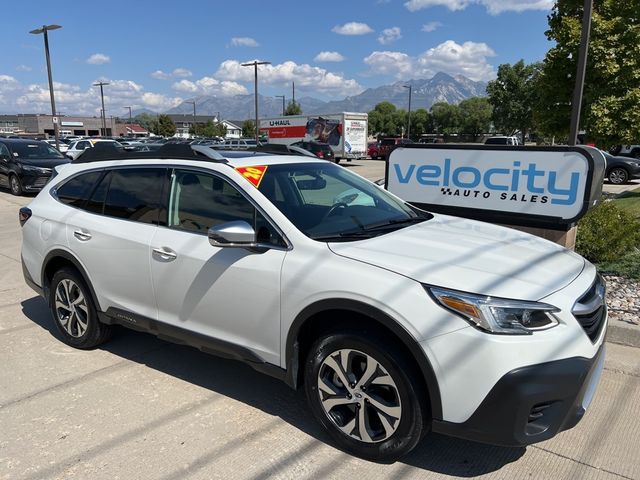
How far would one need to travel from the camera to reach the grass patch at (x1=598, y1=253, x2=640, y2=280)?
19.0 ft

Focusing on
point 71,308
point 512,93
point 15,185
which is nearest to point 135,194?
point 71,308

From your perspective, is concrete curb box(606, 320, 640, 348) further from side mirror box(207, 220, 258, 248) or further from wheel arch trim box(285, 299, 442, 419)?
side mirror box(207, 220, 258, 248)

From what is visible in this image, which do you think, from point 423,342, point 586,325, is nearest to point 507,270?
point 586,325

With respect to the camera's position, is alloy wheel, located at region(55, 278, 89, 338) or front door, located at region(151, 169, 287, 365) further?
alloy wheel, located at region(55, 278, 89, 338)

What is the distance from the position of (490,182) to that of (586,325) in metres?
3.56

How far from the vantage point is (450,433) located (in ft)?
8.21

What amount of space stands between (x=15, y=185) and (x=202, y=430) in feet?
48.6

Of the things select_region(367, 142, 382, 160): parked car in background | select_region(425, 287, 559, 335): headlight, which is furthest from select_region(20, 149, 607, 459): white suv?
select_region(367, 142, 382, 160): parked car in background

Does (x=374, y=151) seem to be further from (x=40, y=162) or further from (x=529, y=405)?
(x=529, y=405)

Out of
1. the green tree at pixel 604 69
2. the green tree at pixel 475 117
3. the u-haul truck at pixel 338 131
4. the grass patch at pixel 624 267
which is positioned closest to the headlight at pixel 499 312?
the grass patch at pixel 624 267

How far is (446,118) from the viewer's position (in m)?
84.4

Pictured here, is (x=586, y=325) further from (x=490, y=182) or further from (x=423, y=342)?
(x=490, y=182)

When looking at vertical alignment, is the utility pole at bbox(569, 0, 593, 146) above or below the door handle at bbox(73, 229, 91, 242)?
above

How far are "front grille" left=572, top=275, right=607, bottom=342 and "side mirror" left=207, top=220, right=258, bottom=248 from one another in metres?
1.76
